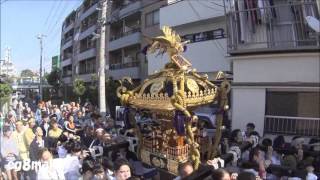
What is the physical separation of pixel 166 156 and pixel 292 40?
260 inches

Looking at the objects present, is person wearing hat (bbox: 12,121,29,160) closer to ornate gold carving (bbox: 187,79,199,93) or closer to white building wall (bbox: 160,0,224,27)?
ornate gold carving (bbox: 187,79,199,93)

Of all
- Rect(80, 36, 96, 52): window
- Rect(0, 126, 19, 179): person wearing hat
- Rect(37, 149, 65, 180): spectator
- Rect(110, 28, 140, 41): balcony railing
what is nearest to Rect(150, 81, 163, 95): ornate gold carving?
Rect(0, 126, 19, 179): person wearing hat

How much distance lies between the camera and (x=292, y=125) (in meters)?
12.9

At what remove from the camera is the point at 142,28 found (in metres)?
28.7

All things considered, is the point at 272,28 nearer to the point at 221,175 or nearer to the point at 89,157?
the point at 89,157

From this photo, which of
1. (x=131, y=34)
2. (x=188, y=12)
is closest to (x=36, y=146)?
(x=188, y=12)

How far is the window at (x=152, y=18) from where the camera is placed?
89.5ft

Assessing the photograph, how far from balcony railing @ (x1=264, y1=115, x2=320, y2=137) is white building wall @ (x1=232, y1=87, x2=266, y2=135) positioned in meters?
0.24

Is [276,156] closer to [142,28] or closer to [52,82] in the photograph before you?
[142,28]

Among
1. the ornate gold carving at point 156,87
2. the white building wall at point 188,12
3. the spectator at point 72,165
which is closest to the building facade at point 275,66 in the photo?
the white building wall at point 188,12

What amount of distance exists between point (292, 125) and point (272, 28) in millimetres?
2983

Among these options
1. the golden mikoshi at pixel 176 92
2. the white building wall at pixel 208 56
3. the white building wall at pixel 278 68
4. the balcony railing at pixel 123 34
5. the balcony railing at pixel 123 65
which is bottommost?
the golden mikoshi at pixel 176 92

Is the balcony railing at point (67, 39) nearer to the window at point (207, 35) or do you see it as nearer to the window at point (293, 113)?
the window at point (207, 35)

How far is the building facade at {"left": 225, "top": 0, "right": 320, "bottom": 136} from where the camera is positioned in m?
12.7
